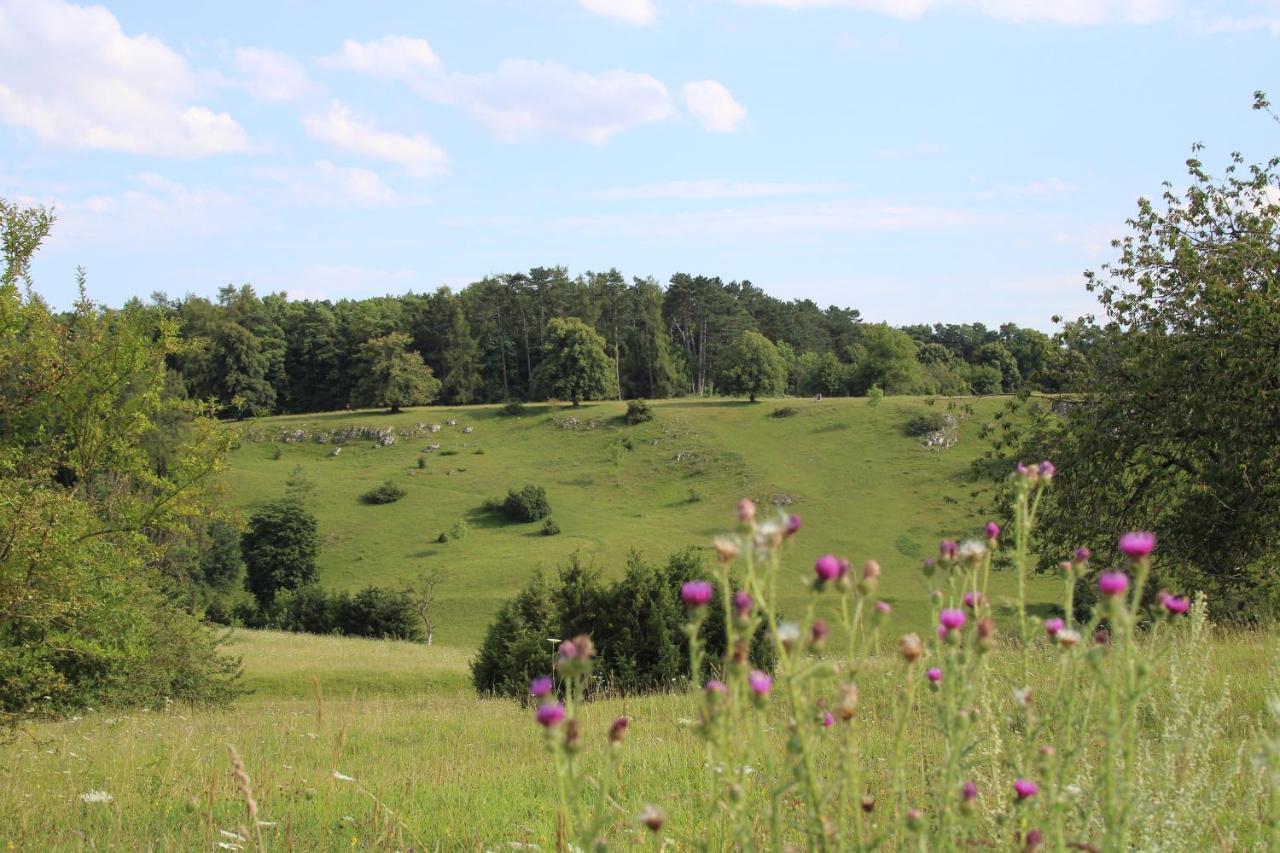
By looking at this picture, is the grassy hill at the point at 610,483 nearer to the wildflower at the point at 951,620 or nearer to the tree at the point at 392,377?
the tree at the point at 392,377

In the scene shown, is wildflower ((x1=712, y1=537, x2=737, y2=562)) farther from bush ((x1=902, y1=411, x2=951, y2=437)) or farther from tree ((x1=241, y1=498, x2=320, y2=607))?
bush ((x1=902, y1=411, x2=951, y2=437))

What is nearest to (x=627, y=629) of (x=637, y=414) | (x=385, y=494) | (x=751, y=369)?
(x=385, y=494)

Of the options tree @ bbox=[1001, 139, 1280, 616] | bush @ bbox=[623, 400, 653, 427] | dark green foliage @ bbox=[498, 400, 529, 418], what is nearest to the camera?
tree @ bbox=[1001, 139, 1280, 616]

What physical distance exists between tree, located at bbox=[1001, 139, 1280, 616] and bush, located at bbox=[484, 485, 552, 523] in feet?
161

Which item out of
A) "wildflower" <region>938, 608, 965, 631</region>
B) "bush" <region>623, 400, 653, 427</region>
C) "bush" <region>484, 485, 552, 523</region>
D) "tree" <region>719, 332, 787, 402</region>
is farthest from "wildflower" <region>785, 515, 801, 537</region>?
"tree" <region>719, 332, 787, 402</region>

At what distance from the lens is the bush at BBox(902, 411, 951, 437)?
7194 centimetres

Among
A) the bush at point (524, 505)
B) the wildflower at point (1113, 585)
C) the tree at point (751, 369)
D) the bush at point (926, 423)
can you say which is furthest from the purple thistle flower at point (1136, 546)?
the tree at point (751, 369)

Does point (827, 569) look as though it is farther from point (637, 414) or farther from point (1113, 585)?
point (637, 414)

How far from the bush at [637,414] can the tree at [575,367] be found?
8463mm

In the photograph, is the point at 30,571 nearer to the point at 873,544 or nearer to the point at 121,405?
the point at 121,405

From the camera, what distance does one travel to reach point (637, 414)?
8181cm

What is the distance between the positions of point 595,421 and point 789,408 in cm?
1699

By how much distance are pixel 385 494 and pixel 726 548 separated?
67.5 meters

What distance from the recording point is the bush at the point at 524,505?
63625mm
